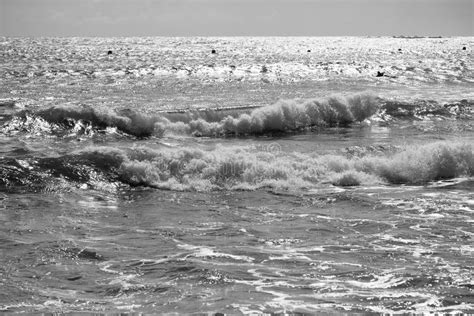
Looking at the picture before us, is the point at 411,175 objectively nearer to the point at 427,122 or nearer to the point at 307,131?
the point at 307,131

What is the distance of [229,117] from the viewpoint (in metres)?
27.7

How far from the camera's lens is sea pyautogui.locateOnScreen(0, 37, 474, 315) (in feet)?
28.1

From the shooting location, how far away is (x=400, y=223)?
1224 centimetres


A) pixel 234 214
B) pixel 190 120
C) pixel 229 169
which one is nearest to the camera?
pixel 234 214

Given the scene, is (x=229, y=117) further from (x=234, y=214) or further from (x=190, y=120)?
(x=234, y=214)

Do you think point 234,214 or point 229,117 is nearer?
point 234,214

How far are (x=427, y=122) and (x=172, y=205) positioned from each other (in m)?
18.3

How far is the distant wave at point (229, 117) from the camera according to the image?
25844 millimetres

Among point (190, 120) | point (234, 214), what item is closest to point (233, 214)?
point (234, 214)

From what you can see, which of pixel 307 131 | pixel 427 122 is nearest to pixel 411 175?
pixel 307 131

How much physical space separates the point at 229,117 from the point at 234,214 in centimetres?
1485

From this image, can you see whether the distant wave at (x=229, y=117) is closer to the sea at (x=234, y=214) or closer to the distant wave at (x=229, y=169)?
the sea at (x=234, y=214)

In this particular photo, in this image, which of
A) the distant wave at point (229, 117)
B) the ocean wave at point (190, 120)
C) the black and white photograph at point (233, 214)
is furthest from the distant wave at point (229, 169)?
the ocean wave at point (190, 120)

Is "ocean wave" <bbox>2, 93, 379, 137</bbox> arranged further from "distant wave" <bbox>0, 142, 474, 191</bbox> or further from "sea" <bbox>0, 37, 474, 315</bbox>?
"distant wave" <bbox>0, 142, 474, 191</bbox>
